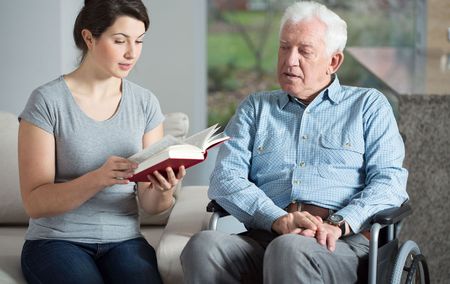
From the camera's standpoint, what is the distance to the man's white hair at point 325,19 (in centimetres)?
284

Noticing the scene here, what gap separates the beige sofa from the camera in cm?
265

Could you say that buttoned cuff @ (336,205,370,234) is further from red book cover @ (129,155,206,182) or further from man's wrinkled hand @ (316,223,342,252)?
red book cover @ (129,155,206,182)

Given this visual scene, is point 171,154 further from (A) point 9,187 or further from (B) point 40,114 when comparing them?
(A) point 9,187

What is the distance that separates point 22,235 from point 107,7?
3.32 feet

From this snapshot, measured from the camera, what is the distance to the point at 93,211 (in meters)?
2.61

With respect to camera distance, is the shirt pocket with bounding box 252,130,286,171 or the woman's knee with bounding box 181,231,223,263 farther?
the shirt pocket with bounding box 252,130,286,171

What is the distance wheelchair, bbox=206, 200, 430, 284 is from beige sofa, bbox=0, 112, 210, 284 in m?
0.12

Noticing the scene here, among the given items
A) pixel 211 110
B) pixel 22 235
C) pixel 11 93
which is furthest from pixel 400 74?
pixel 22 235

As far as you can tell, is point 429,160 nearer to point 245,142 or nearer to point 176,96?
point 245,142

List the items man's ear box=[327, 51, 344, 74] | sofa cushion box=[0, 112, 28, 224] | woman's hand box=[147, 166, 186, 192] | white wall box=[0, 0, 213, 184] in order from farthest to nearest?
1. white wall box=[0, 0, 213, 184]
2. sofa cushion box=[0, 112, 28, 224]
3. man's ear box=[327, 51, 344, 74]
4. woman's hand box=[147, 166, 186, 192]

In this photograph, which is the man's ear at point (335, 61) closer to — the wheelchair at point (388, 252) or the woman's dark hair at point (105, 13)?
the wheelchair at point (388, 252)

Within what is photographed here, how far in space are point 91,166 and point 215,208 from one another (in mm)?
407

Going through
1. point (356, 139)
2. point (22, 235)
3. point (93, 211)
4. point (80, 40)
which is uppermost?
point (80, 40)

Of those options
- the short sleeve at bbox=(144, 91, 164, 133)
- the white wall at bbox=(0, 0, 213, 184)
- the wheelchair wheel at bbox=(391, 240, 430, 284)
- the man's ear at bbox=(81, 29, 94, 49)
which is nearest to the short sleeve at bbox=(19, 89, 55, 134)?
the man's ear at bbox=(81, 29, 94, 49)
